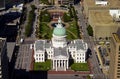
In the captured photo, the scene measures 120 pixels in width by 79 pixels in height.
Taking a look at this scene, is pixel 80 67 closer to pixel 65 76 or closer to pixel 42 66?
pixel 65 76

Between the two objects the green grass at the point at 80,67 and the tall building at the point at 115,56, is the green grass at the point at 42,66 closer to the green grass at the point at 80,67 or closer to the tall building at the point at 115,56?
the green grass at the point at 80,67

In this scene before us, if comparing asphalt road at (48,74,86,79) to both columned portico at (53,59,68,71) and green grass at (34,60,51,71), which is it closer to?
columned portico at (53,59,68,71)

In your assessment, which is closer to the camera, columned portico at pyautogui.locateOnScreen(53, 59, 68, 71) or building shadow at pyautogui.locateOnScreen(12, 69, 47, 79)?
building shadow at pyautogui.locateOnScreen(12, 69, 47, 79)

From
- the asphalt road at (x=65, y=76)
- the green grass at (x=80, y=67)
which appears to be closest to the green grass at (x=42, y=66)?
the asphalt road at (x=65, y=76)

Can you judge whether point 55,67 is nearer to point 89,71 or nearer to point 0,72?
point 89,71

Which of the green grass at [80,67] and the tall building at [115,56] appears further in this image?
the green grass at [80,67]

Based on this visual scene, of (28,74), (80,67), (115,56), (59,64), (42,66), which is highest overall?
(115,56)

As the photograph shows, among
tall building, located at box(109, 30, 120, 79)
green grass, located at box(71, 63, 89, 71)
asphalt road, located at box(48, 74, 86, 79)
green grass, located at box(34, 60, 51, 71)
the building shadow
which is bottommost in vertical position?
asphalt road, located at box(48, 74, 86, 79)

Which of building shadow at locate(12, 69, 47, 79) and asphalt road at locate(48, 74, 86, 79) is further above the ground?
building shadow at locate(12, 69, 47, 79)

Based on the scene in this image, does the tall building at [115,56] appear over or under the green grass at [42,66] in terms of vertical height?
over

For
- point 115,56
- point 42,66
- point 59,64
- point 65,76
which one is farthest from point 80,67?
point 115,56

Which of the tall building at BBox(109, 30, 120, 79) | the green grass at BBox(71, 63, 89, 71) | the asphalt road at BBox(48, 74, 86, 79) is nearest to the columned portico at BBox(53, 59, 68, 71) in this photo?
the green grass at BBox(71, 63, 89, 71)

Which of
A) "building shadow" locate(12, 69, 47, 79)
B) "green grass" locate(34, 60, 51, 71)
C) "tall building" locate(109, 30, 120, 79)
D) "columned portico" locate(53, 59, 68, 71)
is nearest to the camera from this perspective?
"tall building" locate(109, 30, 120, 79)

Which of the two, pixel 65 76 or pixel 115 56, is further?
pixel 65 76
